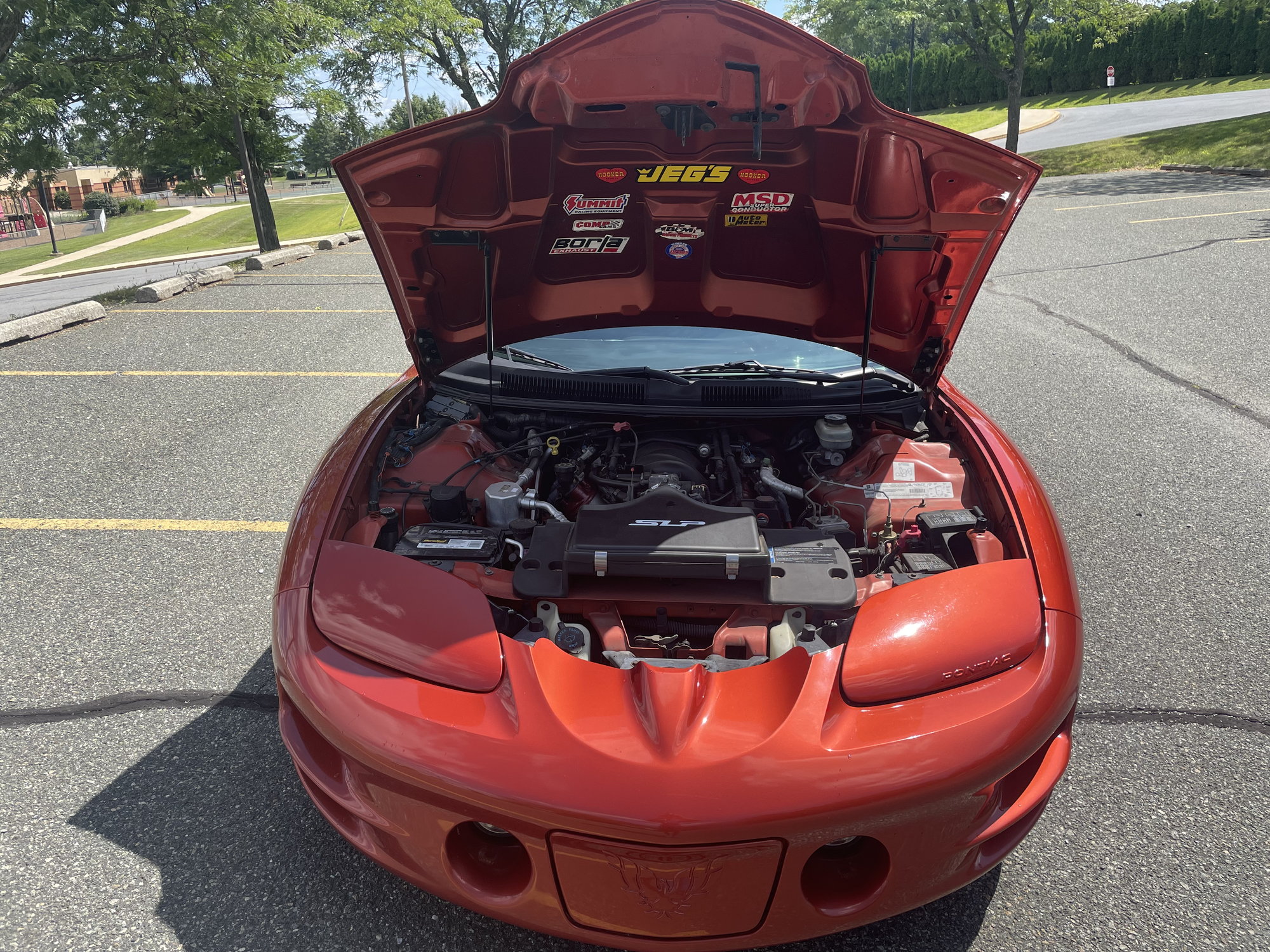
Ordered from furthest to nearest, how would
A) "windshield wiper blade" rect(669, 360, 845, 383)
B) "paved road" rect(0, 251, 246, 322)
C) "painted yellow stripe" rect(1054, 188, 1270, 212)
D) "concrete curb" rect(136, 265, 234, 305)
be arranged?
"paved road" rect(0, 251, 246, 322) → "painted yellow stripe" rect(1054, 188, 1270, 212) → "concrete curb" rect(136, 265, 234, 305) → "windshield wiper blade" rect(669, 360, 845, 383)

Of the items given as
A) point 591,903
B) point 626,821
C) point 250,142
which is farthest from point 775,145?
point 250,142

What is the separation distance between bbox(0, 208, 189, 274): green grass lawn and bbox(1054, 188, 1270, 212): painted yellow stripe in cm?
2845

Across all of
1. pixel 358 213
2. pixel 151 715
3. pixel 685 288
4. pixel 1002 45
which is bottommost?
pixel 151 715

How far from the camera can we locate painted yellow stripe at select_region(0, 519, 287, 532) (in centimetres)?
387

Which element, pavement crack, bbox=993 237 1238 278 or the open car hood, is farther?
pavement crack, bbox=993 237 1238 278

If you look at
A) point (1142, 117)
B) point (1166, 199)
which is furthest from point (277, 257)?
point (1142, 117)

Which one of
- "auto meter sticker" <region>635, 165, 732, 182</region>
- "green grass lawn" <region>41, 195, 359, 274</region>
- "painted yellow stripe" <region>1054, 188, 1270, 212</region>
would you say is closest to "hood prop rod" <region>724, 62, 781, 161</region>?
"auto meter sticker" <region>635, 165, 732, 182</region>

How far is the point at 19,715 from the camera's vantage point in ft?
8.70

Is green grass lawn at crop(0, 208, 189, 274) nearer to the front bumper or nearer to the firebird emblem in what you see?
the front bumper

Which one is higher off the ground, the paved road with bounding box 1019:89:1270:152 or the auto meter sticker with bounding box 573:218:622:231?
the paved road with bounding box 1019:89:1270:152

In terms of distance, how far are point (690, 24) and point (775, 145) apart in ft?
1.74

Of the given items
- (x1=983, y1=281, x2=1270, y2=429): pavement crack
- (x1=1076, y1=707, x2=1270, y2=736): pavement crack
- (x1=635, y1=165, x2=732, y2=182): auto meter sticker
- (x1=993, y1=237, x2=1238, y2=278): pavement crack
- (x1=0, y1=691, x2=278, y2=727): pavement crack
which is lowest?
(x1=1076, y1=707, x2=1270, y2=736): pavement crack

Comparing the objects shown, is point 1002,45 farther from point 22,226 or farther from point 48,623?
point 22,226

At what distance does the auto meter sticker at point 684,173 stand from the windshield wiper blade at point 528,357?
0.83 meters
